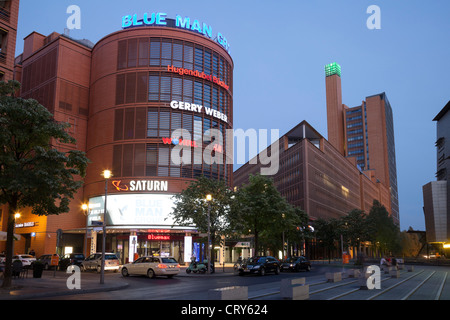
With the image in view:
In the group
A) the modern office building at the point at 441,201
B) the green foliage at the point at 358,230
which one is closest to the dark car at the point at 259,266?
the green foliage at the point at 358,230

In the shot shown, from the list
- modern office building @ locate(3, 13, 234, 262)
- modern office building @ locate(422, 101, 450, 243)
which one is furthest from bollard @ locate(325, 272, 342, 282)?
modern office building @ locate(422, 101, 450, 243)

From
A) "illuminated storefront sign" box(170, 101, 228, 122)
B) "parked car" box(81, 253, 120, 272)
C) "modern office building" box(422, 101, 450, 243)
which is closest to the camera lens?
"parked car" box(81, 253, 120, 272)

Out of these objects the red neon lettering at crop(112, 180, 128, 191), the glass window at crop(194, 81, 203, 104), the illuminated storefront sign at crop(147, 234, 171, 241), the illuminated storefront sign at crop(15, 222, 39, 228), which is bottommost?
the illuminated storefront sign at crop(147, 234, 171, 241)

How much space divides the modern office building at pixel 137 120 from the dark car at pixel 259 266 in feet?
61.4

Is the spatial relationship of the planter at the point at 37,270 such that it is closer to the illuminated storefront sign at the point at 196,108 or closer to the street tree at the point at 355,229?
the illuminated storefront sign at the point at 196,108

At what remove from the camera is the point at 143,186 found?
55719mm

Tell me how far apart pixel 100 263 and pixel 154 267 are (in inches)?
334

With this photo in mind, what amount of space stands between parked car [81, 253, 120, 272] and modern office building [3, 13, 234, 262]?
14.8 meters

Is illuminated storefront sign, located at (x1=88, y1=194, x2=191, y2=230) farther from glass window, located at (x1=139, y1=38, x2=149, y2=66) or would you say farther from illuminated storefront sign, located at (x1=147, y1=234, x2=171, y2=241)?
glass window, located at (x1=139, y1=38, x2=149, y2=66)

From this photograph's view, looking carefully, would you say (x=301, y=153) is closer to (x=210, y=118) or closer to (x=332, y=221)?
(x=332, y=221)

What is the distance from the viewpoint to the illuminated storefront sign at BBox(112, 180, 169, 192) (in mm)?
55750

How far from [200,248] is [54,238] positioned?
69.6 feet

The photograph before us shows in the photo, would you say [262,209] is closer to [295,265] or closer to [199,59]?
[295,265]
